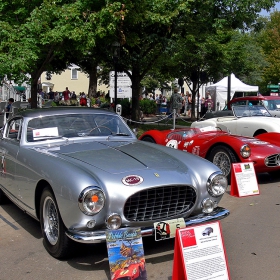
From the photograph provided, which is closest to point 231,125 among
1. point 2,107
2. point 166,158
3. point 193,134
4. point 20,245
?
point 193,134

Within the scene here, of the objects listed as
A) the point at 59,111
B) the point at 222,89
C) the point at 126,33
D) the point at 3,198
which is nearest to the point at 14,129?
the point at 59,111

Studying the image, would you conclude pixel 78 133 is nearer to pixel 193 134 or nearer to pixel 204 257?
pixel 204 257

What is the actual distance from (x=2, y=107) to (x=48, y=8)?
9.61 metres

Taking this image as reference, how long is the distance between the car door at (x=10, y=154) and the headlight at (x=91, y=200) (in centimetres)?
173

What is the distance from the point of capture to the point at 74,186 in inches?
160

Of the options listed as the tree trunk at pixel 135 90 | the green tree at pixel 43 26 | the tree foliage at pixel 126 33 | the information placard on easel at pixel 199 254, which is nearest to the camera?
the information placard on easel at pixel 199 254

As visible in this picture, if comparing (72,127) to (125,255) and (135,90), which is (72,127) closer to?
(125,255)

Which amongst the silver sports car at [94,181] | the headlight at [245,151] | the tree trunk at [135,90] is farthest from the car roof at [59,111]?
the tree trunk at [135,90]

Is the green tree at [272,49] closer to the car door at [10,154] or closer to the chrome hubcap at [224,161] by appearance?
the chrome hubcap at [224,161]

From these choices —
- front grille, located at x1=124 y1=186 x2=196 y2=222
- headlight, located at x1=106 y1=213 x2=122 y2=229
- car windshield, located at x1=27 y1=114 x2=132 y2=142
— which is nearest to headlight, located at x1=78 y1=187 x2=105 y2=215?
headlight, located at x1=106 y1=213 x2=122 y2=229

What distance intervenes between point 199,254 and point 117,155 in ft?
5.33

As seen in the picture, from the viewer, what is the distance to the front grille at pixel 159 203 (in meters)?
4.16

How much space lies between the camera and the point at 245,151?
7.64 meters

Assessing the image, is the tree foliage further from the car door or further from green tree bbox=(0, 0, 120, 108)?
the car door
